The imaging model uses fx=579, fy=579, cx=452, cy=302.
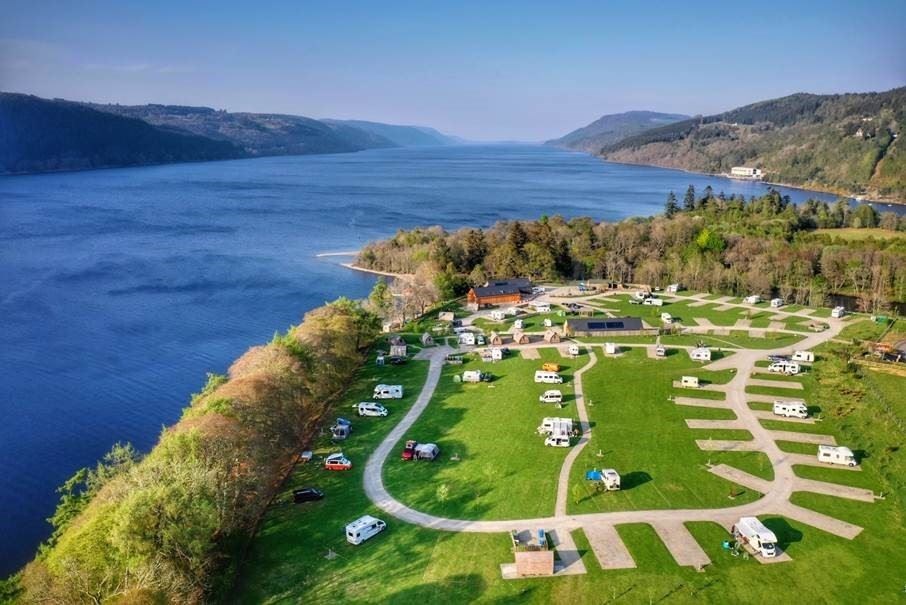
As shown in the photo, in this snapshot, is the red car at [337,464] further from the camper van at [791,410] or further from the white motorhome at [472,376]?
the camper van at [791,410]

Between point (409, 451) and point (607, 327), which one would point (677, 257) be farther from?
point (409, 451)

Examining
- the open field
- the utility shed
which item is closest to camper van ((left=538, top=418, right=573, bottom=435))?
the open field

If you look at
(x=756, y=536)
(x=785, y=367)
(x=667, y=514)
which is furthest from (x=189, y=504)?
(x=785, y=367)

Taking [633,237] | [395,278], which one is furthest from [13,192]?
[633,237]

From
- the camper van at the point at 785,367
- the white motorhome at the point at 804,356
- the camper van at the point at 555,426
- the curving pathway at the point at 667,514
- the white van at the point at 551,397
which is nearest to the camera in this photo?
the curving pathway at the point at 667,514

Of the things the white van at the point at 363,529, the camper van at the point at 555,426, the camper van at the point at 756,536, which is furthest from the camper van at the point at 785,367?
the white van at the point at 363,529

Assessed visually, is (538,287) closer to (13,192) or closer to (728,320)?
(728,320)
